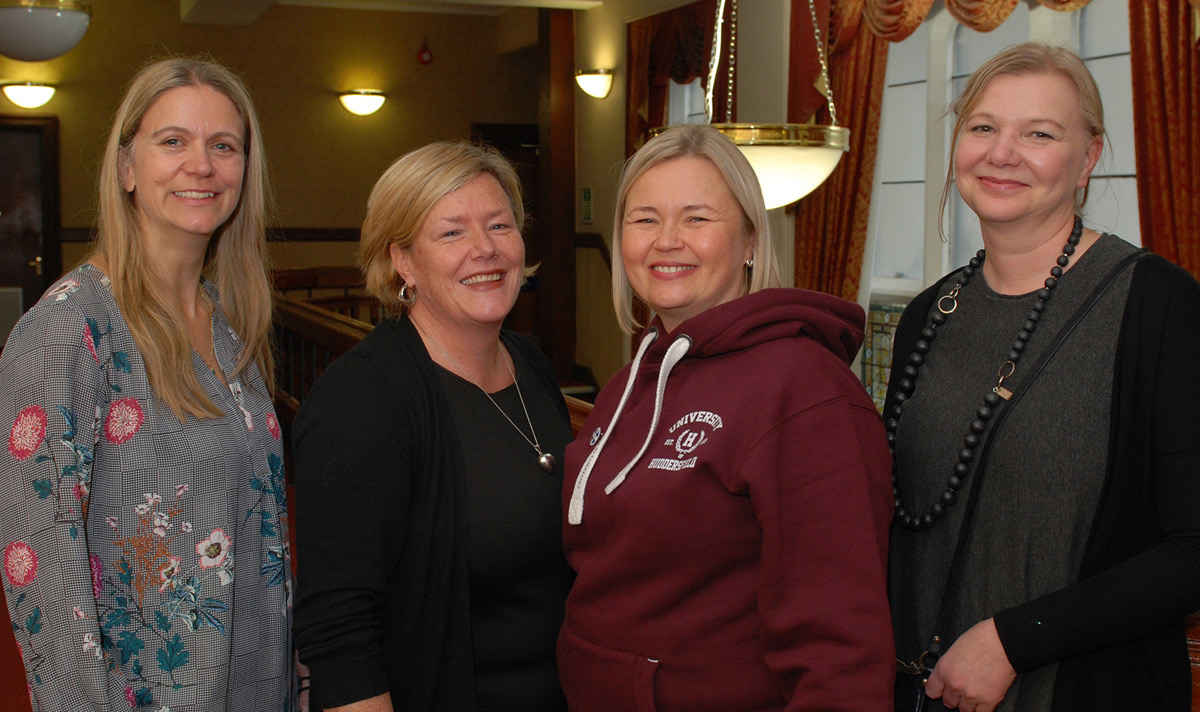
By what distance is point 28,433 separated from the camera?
141 cm

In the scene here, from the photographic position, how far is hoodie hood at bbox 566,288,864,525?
131 centimetres

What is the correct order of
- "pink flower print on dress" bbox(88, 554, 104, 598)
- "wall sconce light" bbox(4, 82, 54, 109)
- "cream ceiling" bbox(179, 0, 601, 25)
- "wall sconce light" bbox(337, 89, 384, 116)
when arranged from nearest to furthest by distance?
"pink flower print on dress" bbox(88, 554, 104, 598), "cream ceiling" bbox(179, 0, 601, 25), "wall sconce light" bbox(4, 82, 54, 109), "wall sconce light" bbox(337, 89, 384, 116)

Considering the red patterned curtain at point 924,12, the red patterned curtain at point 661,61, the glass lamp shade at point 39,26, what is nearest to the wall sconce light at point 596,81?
the red patterned curtain at point 661,61

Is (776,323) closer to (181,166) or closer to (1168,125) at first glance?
(181,166)

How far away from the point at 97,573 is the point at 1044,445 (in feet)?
4.51

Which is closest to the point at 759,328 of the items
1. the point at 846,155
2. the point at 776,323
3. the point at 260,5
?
the point at 776,323

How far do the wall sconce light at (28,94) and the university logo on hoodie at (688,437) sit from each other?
994 centimetres

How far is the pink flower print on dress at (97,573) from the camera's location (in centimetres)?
147

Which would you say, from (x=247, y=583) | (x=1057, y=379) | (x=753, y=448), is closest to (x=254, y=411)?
(x=247, y=583)

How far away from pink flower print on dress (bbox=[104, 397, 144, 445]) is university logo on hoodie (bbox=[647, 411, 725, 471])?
806 mm

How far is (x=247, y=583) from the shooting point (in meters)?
1.65

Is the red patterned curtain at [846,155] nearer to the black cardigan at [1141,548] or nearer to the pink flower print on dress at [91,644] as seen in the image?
the black cardigan at [1141,548]

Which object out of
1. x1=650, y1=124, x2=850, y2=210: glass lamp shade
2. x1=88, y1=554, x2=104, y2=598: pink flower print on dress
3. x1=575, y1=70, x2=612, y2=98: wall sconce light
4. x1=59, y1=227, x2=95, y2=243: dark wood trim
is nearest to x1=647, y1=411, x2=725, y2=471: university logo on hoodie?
x1=88, y1=554, x2=104, y2=598: pink flower print on dress

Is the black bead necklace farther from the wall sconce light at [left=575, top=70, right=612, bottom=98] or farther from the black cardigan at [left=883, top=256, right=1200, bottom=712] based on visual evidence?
the wall sconce light at [left=575, top=70, right=612, bottom=98]
